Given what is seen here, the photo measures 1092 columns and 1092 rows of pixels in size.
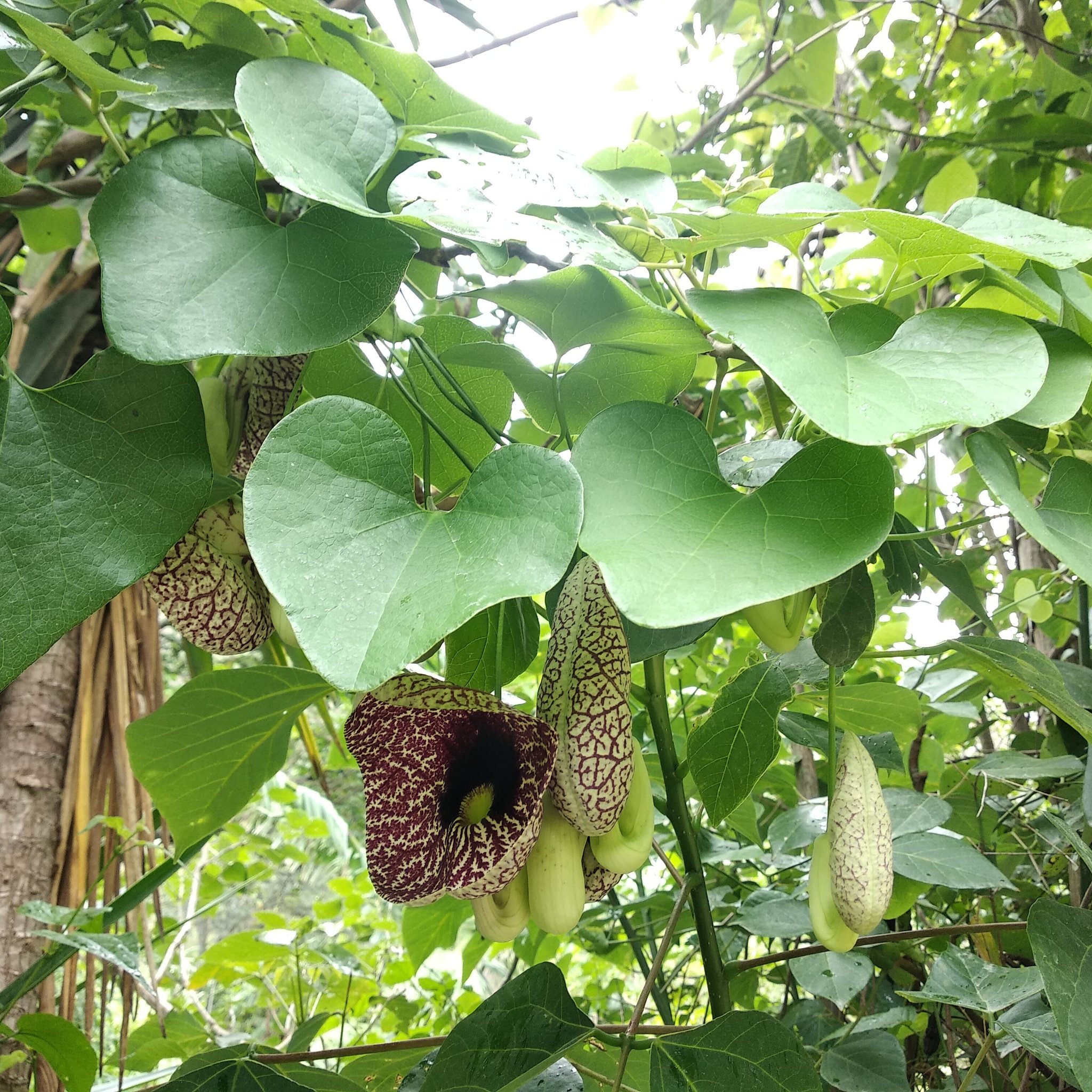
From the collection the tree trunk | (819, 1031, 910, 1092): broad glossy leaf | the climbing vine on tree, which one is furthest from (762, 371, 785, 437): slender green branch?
the tree trunk

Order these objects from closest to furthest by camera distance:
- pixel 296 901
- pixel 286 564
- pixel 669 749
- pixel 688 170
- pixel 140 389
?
1. pixel 286 564
2. pixel 140 389
3. pixel 669 749
4. pixel 688 170
5. pixel 296 901

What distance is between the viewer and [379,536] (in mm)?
317

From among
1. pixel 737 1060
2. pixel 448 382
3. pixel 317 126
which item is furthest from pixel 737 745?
pixel 317 126

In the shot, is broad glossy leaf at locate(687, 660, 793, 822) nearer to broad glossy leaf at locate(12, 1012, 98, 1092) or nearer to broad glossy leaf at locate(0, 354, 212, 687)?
broad glossy leaf at locate(0, 354, 212, 687)

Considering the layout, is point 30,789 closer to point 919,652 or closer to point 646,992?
point 646,992

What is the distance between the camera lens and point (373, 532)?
0.32m

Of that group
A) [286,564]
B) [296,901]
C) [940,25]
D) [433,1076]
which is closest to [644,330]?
[286,564]

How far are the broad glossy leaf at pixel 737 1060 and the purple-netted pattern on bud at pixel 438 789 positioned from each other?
167mm

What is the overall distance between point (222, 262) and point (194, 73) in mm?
175

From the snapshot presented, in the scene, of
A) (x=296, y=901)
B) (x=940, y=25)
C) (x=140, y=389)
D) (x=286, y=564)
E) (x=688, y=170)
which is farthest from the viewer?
(x=296, y=901)

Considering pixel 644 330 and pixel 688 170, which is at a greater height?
pixel 644 330

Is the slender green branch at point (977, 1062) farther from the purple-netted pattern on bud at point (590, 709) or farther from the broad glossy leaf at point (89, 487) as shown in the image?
the broad glossy leaf at point (89, 487)

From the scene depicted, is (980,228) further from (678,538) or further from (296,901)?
(296,901)

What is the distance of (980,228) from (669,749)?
12.0 inches
